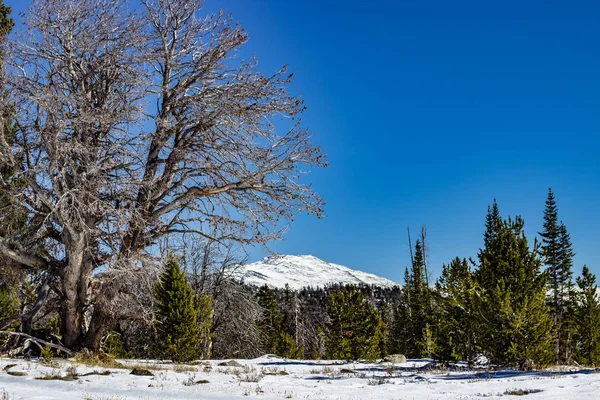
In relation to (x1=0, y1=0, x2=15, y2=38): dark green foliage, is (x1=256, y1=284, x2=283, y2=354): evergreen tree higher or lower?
lower

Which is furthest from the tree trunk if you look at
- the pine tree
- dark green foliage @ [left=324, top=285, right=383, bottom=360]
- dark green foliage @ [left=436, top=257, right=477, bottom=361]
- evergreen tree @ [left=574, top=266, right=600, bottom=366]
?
evergreen tree @ [left=574, top=266, right=600, bottom=366]

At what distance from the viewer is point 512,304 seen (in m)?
15.6

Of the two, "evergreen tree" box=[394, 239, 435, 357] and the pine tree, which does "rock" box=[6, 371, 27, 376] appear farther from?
"evergreen tree" box=[394, 239, 435, 357]

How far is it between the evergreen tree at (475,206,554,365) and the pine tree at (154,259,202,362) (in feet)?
59.4

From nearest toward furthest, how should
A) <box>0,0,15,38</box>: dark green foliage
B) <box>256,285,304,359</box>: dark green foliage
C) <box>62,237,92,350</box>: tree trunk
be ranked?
<box>62,237,92,350</box>: tree trunk < <box>0,0,15,38</box>: dark green foliage < <box>256,285,304,359</box>: dark green foliage

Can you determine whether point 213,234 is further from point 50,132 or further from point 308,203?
point 50,132

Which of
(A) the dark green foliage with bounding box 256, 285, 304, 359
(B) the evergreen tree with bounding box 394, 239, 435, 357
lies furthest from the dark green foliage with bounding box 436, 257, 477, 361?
(A) the dark green foliage with bounding box 256, 285, 304, 359

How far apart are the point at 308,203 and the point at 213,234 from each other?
2479 mm

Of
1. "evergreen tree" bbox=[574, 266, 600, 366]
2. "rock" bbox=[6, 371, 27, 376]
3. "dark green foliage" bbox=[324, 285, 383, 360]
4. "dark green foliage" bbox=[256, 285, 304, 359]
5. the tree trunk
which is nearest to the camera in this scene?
"rock" bbox=[6, 371, 27, 376]

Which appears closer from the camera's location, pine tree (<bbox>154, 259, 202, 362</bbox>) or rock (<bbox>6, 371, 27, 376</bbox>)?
rock (<bbox>6, 371, 27, 376</bbox>)

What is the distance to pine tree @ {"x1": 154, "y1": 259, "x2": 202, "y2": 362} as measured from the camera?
28.2 metres

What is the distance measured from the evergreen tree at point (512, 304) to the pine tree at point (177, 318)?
59.4 ft

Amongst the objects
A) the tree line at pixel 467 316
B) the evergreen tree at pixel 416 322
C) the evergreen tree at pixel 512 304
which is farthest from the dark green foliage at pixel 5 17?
the evergreen tree at pixel 416 322

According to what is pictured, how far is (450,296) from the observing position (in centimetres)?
2012
